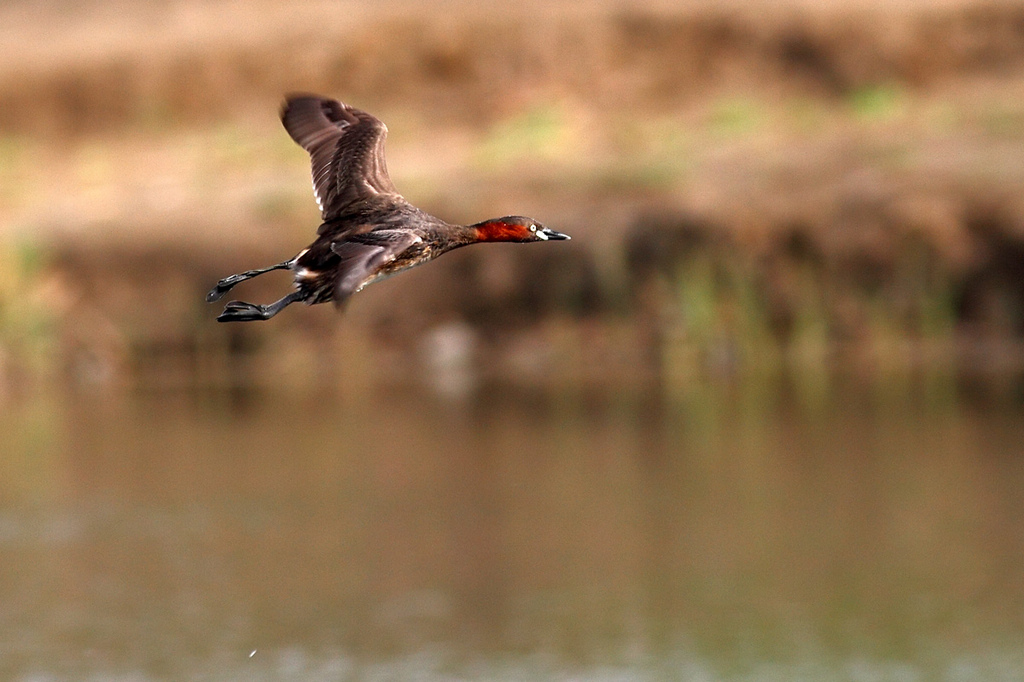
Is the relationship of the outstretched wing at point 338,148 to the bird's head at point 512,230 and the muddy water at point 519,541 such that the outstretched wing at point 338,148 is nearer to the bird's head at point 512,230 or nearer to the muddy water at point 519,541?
the bird's head at point 512,230

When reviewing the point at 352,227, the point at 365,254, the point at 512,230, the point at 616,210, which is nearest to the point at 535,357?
the point at 616,210

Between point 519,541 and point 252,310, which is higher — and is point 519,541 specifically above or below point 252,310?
below

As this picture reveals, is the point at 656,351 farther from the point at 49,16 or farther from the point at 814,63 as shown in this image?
the point at 49,16

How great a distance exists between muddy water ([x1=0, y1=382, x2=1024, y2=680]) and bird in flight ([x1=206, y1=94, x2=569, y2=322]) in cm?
427

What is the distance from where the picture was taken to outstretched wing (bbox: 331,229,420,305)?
6.32 metres

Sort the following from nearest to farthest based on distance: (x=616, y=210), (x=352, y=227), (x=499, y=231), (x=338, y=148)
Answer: (x=352, y=227) < (x=499, y=231) < (x=338, y=148) < (x=616, y=210)

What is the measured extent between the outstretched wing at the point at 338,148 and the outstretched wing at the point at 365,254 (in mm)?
906

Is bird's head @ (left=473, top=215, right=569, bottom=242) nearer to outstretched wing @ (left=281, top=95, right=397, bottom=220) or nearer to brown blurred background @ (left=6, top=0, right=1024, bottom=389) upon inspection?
outstretched wing @ (left=281, top=95, right=397, bottom=220)

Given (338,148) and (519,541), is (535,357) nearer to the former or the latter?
(519,541)

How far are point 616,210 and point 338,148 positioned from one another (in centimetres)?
1524

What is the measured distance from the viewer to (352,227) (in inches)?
299

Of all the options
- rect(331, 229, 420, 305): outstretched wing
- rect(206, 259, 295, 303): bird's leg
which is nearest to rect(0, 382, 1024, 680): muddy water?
rect(206, 259, 295, 303): bird's leg

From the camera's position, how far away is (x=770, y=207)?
74.3 ft

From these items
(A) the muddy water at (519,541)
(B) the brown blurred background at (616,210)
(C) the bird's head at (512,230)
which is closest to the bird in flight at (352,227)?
(C) the bird's head at (512,230)
